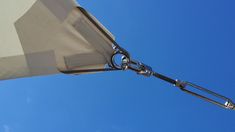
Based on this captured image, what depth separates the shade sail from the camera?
4785mm

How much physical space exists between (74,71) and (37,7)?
1069mm

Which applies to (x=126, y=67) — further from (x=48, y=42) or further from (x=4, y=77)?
(x=4, y=77)

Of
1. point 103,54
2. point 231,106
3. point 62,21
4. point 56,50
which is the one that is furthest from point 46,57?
point 231,106

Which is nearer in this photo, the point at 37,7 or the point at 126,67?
the point at 37,7

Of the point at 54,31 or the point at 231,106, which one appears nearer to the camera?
the point at 54,31

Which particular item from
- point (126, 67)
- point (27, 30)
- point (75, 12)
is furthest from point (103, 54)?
point (27, 30)

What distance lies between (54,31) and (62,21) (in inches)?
7.0

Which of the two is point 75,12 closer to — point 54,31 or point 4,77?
point 54,31

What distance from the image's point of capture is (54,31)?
197 inches

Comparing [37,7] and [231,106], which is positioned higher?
[37,7]

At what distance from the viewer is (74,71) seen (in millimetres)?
5309

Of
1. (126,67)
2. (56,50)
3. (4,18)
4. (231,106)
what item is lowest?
(231,106)

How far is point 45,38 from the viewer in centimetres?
499

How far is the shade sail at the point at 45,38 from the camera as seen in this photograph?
479 cm
